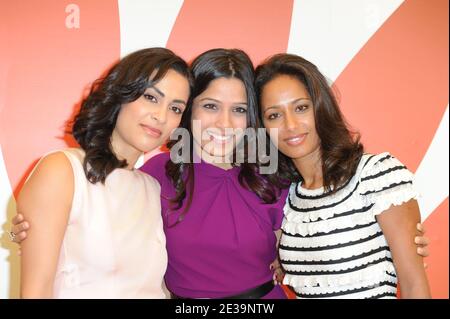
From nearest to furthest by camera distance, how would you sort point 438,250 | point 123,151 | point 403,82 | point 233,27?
point 123,151
point 233,27
point 403,82
point 438,250

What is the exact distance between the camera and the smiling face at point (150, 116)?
1686 millimetres

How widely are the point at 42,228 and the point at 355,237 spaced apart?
1.17 meters

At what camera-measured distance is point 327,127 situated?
1.83m

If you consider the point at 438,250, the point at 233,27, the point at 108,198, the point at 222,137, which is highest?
the point at 233,27

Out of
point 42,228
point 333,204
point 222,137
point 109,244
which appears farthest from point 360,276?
point 42,228

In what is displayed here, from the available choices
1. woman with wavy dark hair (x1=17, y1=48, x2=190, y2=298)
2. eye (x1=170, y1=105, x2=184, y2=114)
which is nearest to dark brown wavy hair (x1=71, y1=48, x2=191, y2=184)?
woman with wavy dark hair (x1=17, y1=48, x2=190, y2=298)

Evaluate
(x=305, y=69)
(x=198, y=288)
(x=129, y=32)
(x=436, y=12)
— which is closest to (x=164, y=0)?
(x=129, y=32)

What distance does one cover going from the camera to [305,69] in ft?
6.16

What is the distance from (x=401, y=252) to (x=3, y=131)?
1995mm

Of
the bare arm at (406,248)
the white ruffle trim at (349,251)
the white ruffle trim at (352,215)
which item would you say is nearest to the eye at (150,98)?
the white ruffle trim at (352,215)

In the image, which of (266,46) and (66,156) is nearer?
(66,156)

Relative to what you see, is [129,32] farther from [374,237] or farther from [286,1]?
[374,237]

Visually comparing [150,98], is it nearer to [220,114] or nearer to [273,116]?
[220,114]

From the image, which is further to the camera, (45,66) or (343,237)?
(45,66)
